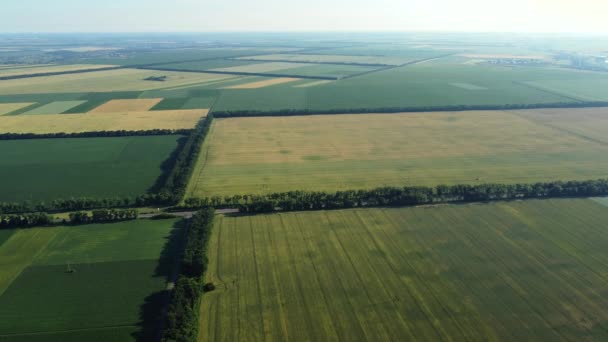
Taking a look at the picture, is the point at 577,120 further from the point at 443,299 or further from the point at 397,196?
the point at 443,299

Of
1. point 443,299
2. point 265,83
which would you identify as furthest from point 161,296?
point 265,83

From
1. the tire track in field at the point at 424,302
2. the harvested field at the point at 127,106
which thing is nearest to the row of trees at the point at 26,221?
the tire track in field at the point at 424,302

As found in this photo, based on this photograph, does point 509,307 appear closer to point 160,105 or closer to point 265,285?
point 265,285

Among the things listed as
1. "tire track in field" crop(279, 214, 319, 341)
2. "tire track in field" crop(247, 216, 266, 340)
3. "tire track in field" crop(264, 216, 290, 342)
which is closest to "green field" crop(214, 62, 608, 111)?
"tire track in field" crop(264, 216, 290, 342)

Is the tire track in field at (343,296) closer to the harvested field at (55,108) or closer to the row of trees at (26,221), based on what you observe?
the row of trees at (26,221)

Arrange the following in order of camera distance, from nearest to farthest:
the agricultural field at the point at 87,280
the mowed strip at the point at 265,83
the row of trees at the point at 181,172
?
the agricultural field at the point at 87,280, the row of trees at the point at 181,172, the mowed strip at the point at 265,83
